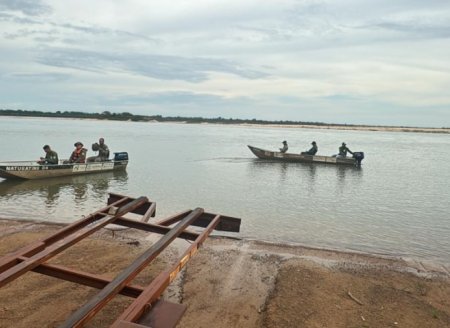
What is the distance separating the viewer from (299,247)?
353 inches

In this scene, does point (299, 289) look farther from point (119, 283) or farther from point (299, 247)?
point (119, 283)

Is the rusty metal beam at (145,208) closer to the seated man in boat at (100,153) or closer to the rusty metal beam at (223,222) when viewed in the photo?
the rusty metal beam at (223,222)

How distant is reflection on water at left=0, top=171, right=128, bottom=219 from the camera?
13.0 meters

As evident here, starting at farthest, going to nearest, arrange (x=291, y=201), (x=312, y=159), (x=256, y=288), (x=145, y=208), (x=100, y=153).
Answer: (x=312, y=159)
(x=100, y=153)
(x=291, y=201)
(x=145, y=208)
(x=256, y=288)

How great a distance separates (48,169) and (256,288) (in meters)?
15.4

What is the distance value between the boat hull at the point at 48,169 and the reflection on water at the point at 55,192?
23 cm

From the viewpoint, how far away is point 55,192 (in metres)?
16.2

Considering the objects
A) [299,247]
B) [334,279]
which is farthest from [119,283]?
[299,247]

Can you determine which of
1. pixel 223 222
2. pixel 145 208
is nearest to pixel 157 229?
pixel 223 222

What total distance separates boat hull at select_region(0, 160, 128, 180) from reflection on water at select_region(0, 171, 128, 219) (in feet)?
0.74

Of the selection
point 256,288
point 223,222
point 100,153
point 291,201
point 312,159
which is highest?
point 223,222

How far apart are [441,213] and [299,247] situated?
326 inches

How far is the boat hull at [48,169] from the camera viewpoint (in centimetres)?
1776

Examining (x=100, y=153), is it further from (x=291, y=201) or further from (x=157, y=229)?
(x=157, y=229)
